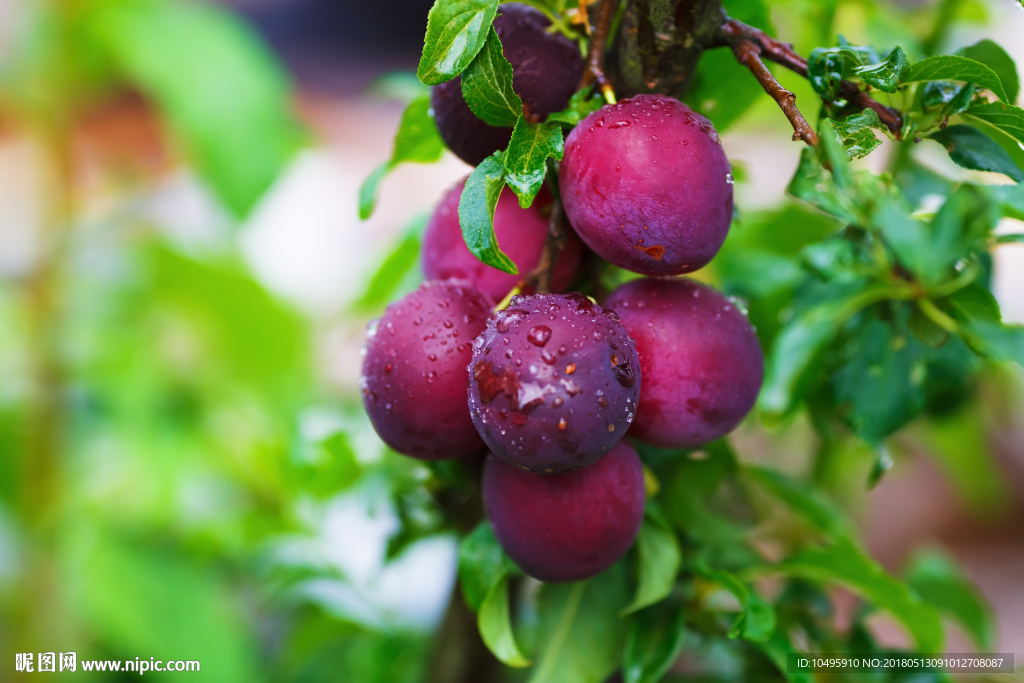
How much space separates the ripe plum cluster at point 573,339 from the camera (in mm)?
283

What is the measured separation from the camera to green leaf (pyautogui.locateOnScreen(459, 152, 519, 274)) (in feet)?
0.95

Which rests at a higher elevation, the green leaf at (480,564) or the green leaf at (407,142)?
the green leaf at (407,142)

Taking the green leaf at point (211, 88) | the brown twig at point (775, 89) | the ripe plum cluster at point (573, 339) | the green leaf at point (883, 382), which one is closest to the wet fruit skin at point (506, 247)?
the ripe plum cluster at point (573, 339)

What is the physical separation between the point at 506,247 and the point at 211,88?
2.07 feet

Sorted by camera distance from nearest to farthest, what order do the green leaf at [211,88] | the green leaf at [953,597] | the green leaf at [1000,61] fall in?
the green leaf at [1000,61] → the green leaf at [953,597] → the green leaf at [211,88]

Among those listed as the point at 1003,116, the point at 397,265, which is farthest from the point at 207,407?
the point at 1003,116

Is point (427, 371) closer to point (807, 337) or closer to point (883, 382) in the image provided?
point (807, 337)

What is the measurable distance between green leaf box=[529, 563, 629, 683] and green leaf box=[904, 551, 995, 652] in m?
0.34

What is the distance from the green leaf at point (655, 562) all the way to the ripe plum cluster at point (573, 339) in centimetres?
5

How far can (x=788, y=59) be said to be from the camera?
0.32 meters

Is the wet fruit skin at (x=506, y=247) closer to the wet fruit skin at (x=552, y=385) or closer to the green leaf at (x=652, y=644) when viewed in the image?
the wet fruit skin at (x=552, y=385)

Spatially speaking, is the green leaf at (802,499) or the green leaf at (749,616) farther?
the green leaf at (802,499)

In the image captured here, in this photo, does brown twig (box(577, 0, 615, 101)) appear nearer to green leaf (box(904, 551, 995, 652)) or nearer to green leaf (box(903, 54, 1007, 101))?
green leaf (box(903, 54, 1007, 101))

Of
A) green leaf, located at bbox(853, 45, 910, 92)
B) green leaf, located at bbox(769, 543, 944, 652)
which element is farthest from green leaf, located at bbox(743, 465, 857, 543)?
green leaf, located at bbox(853, 45, 910, 92)
